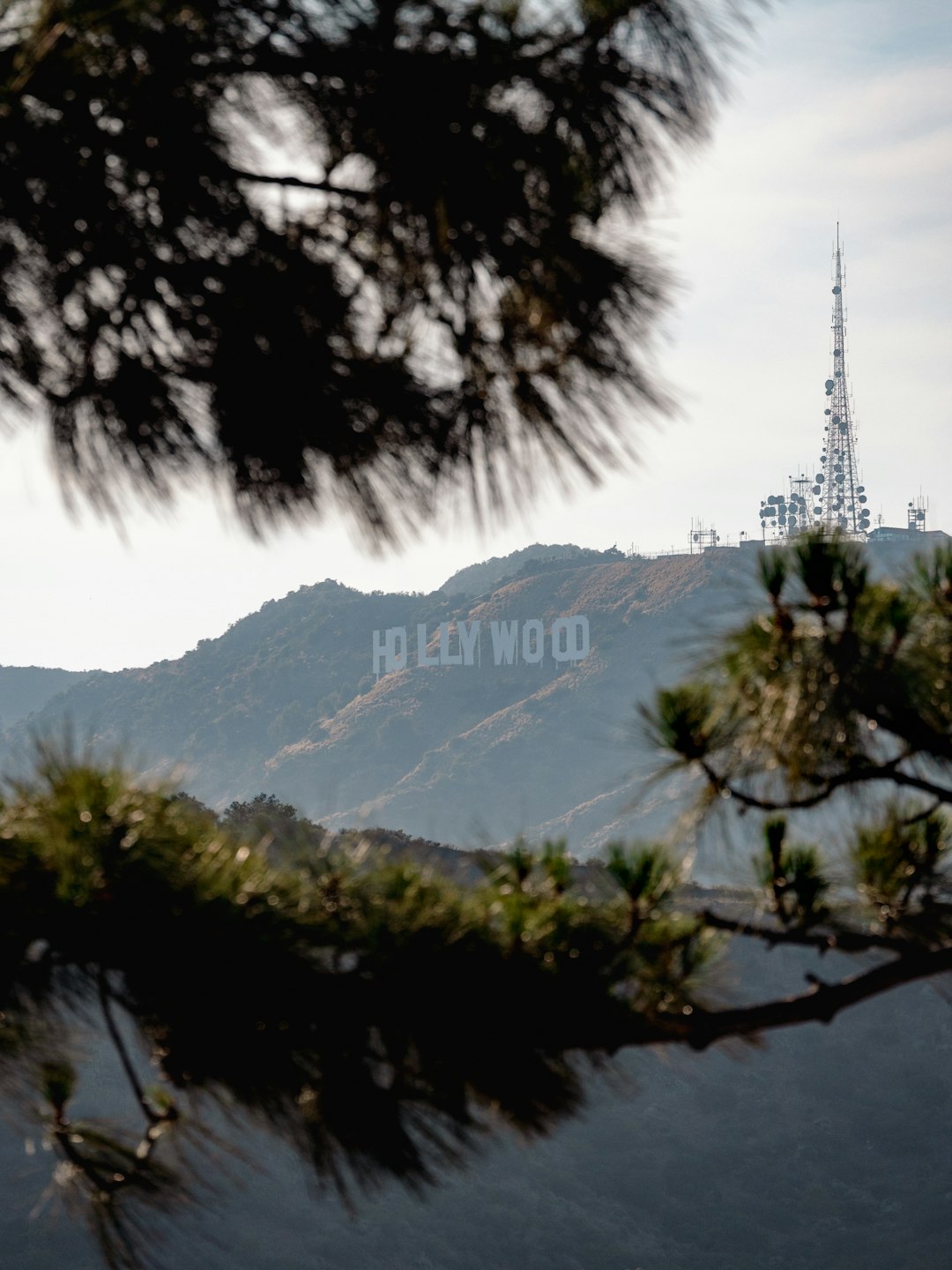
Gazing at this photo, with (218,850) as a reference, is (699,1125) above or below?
below

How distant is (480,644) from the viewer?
7350 cm

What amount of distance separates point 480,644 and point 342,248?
2818 inches

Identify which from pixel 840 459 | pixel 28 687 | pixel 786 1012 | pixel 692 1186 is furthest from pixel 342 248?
pixel 28 687

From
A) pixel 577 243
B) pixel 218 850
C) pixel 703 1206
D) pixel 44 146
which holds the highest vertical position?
pixel 44 146

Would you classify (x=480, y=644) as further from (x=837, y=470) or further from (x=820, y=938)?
(x=820, y=938)

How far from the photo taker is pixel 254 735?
245 ft

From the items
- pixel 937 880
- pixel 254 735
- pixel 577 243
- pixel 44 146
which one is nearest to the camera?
pixel 44 146

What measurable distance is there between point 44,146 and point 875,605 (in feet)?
4.15

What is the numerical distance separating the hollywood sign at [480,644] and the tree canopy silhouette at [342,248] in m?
66.5

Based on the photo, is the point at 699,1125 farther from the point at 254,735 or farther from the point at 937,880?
the point at 254,735

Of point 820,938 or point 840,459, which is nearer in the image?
point 820,938

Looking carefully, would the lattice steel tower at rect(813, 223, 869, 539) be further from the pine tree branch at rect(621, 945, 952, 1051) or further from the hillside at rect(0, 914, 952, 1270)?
the pine tree branch at rect(621, 945, 952, 1051)

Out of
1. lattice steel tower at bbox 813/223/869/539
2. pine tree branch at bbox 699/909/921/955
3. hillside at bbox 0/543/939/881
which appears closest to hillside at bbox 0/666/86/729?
hillside at bbox 0/543/939/881

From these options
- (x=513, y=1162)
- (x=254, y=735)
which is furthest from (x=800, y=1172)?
(x=254, y=735)
